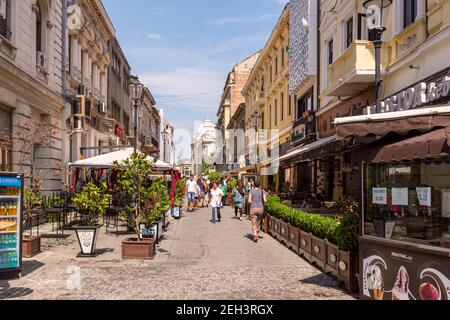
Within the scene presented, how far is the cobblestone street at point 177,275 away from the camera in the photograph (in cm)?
713

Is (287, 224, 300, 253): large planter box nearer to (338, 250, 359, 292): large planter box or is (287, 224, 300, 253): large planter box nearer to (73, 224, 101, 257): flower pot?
(338, 250, 359, 292): large planter box

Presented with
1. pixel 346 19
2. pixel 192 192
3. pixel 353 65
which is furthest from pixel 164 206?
pixel 192 192

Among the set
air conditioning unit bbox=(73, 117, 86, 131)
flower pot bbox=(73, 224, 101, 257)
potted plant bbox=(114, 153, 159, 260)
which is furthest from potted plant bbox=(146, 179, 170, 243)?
air conditioning unit bbox=(73, 117, 86, 131)

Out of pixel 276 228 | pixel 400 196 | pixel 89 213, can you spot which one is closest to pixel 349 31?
pixel 276 228

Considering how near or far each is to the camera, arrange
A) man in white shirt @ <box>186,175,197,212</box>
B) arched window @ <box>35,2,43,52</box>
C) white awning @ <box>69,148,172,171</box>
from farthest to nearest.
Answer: man in white shirt @ <box>186,175,197,212</box> → arched window @ <box>35,2,43,52</box> → white awning @ <box>69,148,172,171</box>

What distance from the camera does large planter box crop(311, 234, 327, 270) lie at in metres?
8.71

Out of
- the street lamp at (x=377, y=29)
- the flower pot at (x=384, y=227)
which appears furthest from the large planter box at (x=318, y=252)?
the street lamp at (x=377, y=29)

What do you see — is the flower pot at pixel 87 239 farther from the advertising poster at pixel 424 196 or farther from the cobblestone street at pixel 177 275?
the advertising poster at pixel 424 196

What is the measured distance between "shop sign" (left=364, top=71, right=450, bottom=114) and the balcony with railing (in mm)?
1486

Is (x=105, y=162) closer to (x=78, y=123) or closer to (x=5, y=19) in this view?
(x=5, y=19)

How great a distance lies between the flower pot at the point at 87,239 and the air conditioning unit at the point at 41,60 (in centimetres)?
887

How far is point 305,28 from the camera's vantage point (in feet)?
77.7

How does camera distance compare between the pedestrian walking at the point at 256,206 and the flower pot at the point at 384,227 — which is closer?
the flower pot at the point at 384,227

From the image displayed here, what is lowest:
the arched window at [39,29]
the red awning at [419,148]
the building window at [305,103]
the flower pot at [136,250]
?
the flower pot at [136,250]
